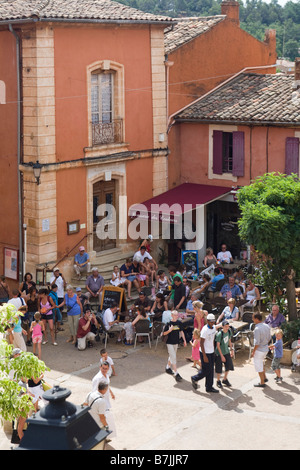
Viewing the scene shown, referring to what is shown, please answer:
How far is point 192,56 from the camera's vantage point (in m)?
24.7

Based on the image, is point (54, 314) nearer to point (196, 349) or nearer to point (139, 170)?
point (196, 349)

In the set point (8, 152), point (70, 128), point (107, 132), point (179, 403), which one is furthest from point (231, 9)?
point (179, 403)

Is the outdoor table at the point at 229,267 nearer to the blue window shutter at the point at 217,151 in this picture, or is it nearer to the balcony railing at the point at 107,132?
the blue window shutter at the point at 217,151

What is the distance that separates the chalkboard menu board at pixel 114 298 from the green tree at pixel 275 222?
3.80m

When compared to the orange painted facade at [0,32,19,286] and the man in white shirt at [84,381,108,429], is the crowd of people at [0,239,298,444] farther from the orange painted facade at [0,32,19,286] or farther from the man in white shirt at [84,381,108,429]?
the orange painted facade at [0,32,19,286]

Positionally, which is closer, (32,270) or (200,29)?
(32,270)

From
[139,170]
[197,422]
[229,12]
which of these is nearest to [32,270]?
[139,170]

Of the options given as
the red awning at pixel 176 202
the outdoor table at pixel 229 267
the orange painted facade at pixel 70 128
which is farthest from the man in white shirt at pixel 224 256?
the orange painted facade at pixel 70 128

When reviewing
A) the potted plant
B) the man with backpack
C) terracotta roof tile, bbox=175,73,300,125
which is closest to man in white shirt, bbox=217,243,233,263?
terracotta roof tile, bbox=175,73,300,125

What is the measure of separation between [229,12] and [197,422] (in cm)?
1735

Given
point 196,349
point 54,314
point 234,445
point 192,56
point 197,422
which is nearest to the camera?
point 234,445

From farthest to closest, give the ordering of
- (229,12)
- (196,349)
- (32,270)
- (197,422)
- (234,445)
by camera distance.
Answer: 1. (229,12)
2. (32,270)
3. (196,349)
4. (197,422)
5. (234,445)

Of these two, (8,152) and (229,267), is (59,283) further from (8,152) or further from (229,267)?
(229,267)

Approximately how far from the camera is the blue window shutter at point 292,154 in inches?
868
